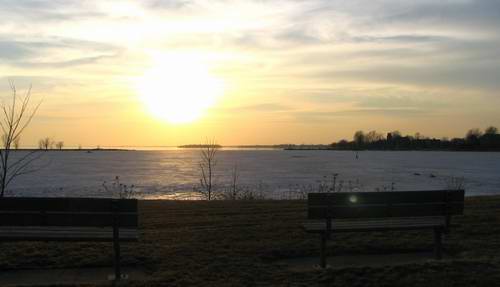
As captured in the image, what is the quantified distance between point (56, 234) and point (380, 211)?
157 inches

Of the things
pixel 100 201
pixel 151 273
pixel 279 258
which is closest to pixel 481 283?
pixel 279 258

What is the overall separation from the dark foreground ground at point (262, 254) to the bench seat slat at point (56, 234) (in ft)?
1.95

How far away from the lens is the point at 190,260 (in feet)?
23.1

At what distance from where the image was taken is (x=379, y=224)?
7.13 metres

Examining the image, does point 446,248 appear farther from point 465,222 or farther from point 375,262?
point 465,222

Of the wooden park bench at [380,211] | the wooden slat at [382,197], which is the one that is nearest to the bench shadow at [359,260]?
the wooden park bench at [380,211]

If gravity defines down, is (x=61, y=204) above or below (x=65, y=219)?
above

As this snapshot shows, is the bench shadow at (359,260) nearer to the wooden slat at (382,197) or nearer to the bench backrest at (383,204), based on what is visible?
the bench backrest at (383,204)

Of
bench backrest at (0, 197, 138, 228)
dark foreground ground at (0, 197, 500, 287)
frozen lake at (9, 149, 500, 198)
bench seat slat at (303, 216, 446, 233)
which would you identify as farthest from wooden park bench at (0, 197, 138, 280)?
frozen lake at (9, 149, 500, 198)

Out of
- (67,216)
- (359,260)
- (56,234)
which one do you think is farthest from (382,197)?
(56,234)

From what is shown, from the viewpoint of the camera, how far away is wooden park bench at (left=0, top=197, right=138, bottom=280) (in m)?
6.34

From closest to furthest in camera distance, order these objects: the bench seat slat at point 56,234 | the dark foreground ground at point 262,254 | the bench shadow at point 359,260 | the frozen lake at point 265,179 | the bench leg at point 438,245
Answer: the dark foreground ground at point 262,254 < the bench seat slat at point 56,234 < the bench shadow at point 359,260 < the bench leg at point 438,245 < the frozen lake at point 265,179

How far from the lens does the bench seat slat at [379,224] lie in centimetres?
696

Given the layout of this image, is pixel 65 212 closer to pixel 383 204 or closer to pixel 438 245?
pixel 383 204
